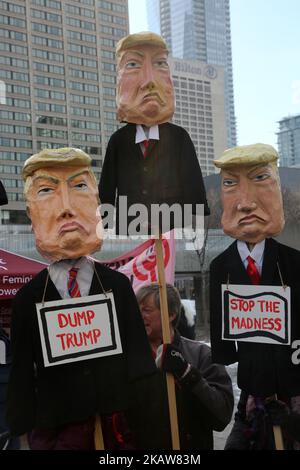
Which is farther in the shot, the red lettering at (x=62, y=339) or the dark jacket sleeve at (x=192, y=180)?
the dark jacket sleeve at (x=192, y=180)

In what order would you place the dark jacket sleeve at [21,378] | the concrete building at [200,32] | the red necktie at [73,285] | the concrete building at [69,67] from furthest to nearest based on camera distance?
the concrete building at [200,32], the concrete building at [69,67], the red necktie at [73,285], the dark jacket sleeve at [21,378]

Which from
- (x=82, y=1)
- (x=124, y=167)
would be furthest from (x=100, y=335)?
(x=82, y=1)

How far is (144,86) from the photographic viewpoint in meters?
2.14

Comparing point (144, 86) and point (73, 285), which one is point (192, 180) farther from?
point (73, 285)

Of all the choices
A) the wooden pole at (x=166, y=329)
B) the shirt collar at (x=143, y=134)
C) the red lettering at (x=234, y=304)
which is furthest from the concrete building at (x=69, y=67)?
the red lettering at (x=234, y=304)

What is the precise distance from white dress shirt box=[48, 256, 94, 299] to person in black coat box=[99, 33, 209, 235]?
229 millimetres

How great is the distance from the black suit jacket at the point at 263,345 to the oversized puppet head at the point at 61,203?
1.94 feet

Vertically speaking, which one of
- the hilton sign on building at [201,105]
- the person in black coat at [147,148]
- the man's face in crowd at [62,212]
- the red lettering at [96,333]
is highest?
the hilton sign on building at [201,105]

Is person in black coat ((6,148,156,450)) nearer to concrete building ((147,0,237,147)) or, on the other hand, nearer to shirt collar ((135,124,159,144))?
shirt collar ((135,124,159,144))

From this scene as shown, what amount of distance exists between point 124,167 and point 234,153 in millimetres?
475

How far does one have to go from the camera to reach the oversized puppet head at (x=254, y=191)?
84.4 inches

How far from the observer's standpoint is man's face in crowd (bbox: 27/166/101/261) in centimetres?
203

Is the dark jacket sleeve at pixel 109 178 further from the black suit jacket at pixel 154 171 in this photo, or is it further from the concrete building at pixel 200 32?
the concrete building at pixel 200 32

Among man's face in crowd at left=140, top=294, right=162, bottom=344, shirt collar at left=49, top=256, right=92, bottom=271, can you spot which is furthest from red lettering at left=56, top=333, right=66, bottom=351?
man's face in crowd at left=140, top=294, right=162, bottom=344
